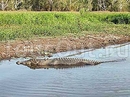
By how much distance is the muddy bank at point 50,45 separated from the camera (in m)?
18.1

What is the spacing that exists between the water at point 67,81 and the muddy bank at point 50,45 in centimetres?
244

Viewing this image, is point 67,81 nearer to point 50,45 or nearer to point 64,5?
point 50,45

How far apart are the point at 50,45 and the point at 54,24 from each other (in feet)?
42.0

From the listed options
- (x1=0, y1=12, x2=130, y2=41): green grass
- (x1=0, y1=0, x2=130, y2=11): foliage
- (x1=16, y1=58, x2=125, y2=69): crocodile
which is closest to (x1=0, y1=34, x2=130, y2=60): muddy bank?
(x1=0, y1=12, x2=130, y2=41): green grass

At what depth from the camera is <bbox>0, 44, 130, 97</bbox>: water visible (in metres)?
10.5

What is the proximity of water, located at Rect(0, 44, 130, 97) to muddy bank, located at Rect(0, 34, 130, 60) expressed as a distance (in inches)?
96.1

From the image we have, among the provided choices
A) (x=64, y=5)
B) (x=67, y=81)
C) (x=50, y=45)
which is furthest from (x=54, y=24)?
(x=64, y=5)

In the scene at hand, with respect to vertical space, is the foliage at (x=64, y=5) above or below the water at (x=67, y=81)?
above

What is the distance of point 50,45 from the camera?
20.6 meters

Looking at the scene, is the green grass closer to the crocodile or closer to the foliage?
the crocodile

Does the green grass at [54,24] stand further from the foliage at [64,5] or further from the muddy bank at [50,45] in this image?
the foliage at [64,5]

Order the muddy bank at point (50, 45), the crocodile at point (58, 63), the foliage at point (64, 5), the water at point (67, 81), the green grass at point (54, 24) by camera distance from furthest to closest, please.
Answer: the foliage at point (64, 5)
the green grass at point (54, 24)
the muddy bank at point (50, 45)
the crocodile at point (58, 63)
the water at point (67, 81)

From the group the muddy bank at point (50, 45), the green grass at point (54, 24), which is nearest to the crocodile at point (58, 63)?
the muddy bank at point (50, 45)

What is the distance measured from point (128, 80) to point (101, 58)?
17.1ft
